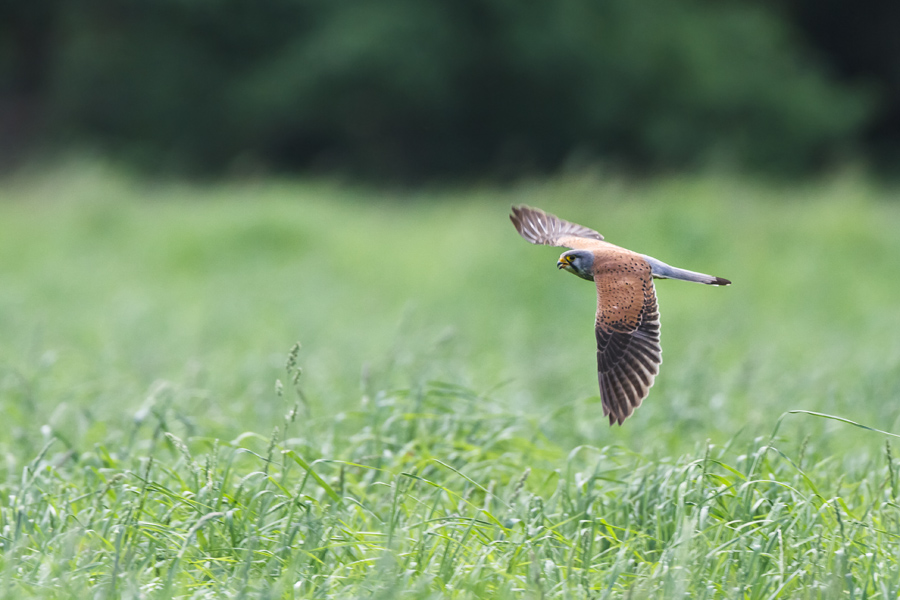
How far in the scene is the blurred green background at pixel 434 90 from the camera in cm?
1567

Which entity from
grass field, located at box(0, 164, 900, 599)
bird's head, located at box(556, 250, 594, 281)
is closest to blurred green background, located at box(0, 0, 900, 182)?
grass field, located at box(0, 164, 900, 599)

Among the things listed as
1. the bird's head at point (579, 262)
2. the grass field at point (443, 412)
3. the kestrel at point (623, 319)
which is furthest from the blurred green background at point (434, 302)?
the bird's head at point (579, 262)

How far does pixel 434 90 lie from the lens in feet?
51.6

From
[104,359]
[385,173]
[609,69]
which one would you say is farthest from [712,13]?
[104,359]

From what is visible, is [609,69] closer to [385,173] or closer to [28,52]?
[385,173]

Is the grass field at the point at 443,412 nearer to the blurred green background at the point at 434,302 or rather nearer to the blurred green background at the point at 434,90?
the blurred green background at the point at 434,302

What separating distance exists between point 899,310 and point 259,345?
13.8 ft

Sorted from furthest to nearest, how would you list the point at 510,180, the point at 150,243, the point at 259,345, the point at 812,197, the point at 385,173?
the point at 385,173, the point at 510,180, the point at 812,197, the point at 150,243, the point at 259,345

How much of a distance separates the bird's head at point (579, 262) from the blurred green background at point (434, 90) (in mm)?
13484

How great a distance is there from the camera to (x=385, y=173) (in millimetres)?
16531

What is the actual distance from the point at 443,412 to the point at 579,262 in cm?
121

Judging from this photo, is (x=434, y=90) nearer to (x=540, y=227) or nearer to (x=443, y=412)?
(x=443, y=412)

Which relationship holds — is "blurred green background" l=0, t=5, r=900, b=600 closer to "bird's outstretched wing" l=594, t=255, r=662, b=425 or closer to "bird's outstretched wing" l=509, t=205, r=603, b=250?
"bird's outstretched wing" l=594, t=255, r=662, b=425

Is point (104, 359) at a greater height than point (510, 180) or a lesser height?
lesser
